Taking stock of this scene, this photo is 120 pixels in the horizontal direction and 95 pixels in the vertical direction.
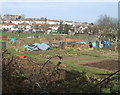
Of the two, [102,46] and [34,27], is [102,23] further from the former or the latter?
[34,27]

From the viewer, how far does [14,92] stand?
349cm

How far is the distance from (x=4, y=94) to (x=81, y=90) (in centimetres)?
135

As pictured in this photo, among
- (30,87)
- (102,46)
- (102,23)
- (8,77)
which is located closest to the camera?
(30,87)

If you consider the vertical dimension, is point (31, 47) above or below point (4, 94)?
below

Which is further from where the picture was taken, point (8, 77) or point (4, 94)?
point (8, 77)

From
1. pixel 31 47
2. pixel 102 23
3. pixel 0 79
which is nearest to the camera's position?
pixel 0 79

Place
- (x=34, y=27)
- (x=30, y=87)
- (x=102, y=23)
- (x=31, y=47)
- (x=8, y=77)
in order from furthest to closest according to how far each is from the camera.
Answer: (x=34, y=27)
(x=102, y=23)
(x=31, y=47)
(x=8, y=77)
(x=30, y=87)

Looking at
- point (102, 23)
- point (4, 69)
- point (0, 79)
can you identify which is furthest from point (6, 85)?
point (102, 23)

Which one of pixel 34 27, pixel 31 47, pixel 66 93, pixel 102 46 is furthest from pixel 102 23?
pixel 66 93

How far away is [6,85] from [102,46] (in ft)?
82.2

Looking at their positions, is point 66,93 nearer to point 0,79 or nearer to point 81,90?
point 81,90

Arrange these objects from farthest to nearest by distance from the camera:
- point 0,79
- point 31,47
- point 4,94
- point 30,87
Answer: point 31,47
point 0,79
point 30,87
point 4,94

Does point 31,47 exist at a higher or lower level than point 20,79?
lower

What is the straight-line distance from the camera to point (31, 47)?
22.5 metres
